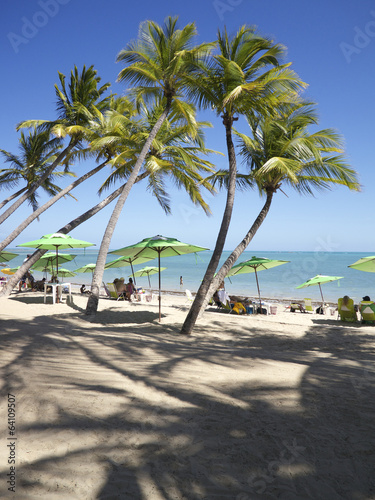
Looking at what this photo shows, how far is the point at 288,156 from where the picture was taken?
9.45 metres

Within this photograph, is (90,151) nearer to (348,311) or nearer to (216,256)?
(216,256)

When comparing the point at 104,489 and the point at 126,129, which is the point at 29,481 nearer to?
the point at 104,489

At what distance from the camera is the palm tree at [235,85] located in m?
7.96

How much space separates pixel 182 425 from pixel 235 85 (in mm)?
8149

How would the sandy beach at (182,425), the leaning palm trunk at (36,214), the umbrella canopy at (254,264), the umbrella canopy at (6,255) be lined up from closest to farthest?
the sandy beach at (182,425) < the umbrella canopy at (254,264) < the leaning palm trunk at (36,214) < the umbrella canopy at (6,255)

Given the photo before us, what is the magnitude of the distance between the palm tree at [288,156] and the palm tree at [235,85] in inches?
27.3

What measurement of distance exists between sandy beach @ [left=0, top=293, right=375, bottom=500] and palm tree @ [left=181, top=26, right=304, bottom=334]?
4.10 meters

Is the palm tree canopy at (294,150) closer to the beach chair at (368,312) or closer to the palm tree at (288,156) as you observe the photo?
the palm tree at (288,156)

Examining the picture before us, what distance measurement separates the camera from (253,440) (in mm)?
2375

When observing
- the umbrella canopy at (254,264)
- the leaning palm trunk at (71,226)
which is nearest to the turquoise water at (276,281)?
the umbrella canopy at (254,264)

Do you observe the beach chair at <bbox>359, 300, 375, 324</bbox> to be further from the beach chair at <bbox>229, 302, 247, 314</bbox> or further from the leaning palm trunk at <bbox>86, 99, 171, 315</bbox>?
the leaning palm trunk at <bbox>86, 99, 171, 315</bbox>

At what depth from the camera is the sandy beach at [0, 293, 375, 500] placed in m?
1.94

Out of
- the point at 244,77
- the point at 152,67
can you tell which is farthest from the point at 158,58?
the point at 244,77

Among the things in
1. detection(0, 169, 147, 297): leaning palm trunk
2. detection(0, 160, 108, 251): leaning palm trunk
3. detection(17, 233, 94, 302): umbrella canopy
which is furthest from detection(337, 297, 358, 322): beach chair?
detection(0, 160, 108, 251): leaning palm trunk
